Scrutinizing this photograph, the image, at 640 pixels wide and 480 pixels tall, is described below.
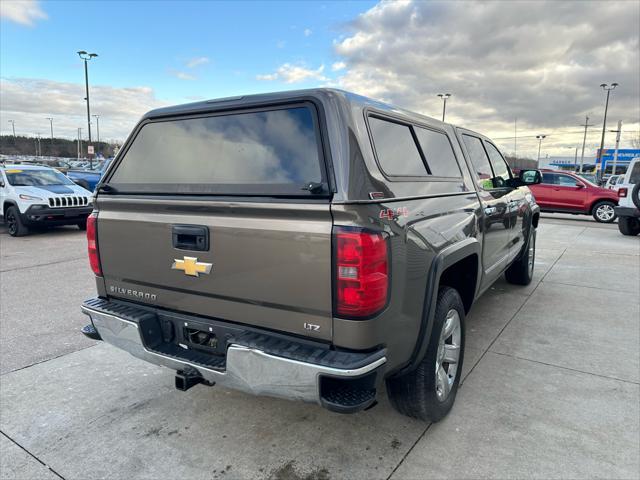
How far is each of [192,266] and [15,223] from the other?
32.6 feet

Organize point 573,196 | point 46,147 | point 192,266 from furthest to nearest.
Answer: point 46,147 → point 573,196 → point 192,266

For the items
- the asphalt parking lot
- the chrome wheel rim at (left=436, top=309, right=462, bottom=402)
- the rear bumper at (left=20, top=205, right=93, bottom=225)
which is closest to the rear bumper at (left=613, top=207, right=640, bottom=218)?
the asphalt parking lot

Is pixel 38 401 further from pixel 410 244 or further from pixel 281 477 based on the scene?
pixel 410 244

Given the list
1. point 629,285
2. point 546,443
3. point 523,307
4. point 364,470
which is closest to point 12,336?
point 364,470

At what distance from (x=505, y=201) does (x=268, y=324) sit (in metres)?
3.02

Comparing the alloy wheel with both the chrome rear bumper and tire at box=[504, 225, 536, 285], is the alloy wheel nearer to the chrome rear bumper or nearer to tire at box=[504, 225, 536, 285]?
tire at box=[504, 225, 536, 285]

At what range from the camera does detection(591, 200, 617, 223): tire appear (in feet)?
47.8

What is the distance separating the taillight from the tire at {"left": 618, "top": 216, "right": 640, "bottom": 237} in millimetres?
11856

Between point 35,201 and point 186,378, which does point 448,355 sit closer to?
point 186,378

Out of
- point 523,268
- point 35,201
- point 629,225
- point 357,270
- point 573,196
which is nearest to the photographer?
point 357,270

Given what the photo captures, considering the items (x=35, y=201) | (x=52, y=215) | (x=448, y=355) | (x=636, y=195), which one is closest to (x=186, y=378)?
(x=448, y=355)

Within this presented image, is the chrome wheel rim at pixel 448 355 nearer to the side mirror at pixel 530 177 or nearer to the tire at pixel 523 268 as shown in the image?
the side mirror at pixel 530 177

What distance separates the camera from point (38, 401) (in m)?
3.05

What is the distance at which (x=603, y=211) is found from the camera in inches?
578
